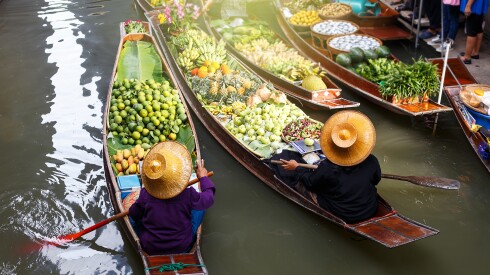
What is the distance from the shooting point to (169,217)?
4469 mm

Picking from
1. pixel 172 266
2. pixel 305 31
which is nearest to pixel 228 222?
pixel 172 266

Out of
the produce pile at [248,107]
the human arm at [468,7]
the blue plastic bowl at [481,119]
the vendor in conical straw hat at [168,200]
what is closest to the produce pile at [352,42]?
the human arm at [468,7]

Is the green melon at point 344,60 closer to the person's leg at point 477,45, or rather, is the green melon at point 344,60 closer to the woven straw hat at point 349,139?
the person's leg at point 477,45

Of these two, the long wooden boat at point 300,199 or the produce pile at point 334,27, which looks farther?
the produce pile at point 334,27

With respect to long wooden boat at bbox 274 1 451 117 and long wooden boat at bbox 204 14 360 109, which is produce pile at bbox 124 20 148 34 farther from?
long wooden boat at bbox 274 1 451 117

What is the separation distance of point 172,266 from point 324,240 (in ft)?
5.85

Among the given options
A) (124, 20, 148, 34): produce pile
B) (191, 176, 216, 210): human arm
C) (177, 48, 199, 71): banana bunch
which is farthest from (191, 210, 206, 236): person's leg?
(124, 20, 148, 34): produce pile

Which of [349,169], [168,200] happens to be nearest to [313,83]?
[349,169]

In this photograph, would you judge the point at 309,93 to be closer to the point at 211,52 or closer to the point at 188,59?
the point at 211,52

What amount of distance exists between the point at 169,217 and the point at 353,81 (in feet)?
14.4

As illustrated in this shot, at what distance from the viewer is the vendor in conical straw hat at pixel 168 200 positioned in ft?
14.2

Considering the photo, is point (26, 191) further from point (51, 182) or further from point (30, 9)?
point (30, 9)

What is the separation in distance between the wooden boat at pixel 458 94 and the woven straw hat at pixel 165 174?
3555 mm

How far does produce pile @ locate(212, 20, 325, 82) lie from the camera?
802 centimetres
